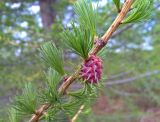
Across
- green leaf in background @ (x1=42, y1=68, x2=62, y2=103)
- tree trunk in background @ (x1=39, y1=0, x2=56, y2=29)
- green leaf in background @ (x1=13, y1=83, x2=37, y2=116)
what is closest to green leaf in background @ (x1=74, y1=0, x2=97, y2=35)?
green leaf in background @ (x1=42, y1=68, x2=62, y2=103)

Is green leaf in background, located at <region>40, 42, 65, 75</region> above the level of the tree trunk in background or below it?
below

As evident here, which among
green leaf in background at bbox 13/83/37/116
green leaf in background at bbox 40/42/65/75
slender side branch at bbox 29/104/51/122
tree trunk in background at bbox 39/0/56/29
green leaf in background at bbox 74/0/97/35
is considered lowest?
slender side branch at bbox 29/104/51/122

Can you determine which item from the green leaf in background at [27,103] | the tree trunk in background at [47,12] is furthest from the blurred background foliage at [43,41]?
the green leaf in background at [27,103]

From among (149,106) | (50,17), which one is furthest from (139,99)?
(50,17)

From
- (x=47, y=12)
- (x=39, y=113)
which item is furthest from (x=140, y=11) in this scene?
(x=47, y=12)

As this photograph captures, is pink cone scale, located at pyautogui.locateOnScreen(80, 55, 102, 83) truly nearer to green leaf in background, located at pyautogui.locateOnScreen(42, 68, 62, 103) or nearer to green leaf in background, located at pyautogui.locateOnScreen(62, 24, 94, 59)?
green leaf in background, located at pyautogui.locateOnScreen(62, 24, 94, 59)
